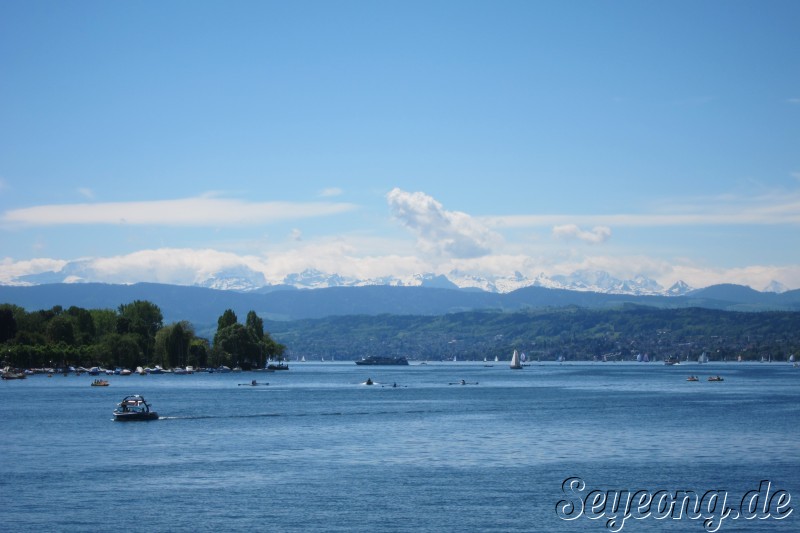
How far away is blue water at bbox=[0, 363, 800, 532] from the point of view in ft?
195

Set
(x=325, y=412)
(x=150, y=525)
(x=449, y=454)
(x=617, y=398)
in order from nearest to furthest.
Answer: (x=150, y=525) < (x=449, y=454) < (x=325, y=412) < (x=617, y=398)

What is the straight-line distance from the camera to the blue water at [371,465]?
195 feet

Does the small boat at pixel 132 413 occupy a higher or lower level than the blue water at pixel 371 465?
higher

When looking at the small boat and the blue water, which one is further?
the small boat

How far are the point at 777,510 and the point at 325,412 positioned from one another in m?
89.4

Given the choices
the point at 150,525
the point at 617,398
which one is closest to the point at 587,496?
the point at 150,525

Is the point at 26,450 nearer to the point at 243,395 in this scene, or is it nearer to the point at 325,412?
the point at 325,412

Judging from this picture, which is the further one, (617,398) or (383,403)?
(617,398)

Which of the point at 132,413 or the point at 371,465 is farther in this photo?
the point at 132,413

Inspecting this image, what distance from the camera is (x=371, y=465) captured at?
81.4 meters

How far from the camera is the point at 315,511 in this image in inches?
2420

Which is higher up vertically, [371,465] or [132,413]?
[132,413]

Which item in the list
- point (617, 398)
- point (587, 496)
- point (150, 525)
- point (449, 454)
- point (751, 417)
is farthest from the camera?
point (617, 398)

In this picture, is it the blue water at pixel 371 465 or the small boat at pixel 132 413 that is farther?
the small boat at pixel 132 413
